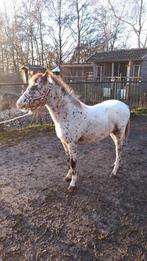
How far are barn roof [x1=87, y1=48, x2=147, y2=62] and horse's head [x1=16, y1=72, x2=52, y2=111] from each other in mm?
15292

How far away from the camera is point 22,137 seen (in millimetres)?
5672

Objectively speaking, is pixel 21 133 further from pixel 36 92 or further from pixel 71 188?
pixel 36 92

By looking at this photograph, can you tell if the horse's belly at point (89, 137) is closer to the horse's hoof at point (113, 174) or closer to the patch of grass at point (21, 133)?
the horse's hoof at point (113, 174)

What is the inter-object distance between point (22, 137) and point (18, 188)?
2.69 meters

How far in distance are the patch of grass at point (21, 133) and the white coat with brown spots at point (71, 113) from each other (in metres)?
2.62

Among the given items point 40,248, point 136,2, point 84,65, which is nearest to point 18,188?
point 40,248

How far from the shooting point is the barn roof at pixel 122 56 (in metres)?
16.5

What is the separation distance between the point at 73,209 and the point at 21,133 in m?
3.76

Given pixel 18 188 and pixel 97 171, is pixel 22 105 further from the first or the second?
pixel 97 171

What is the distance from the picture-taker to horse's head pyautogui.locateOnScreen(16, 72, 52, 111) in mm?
2564

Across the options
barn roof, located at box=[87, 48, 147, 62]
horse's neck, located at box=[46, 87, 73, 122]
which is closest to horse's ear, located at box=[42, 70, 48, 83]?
horse's neck, located at box=[46, 87, 73, 122]

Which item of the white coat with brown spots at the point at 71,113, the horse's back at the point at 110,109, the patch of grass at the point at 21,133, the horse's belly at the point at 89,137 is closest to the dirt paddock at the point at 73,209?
the white coat with brown spots at the point at 71,113

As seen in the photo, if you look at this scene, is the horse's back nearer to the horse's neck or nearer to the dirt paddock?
the horse's neck

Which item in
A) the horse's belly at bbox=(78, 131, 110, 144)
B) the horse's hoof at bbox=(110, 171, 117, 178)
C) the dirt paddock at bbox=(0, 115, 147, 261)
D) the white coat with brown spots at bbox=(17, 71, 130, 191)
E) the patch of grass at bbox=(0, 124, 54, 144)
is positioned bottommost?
the dirt paddock at bbox=(0, 115, 147, 261)
